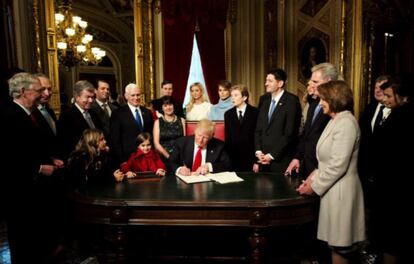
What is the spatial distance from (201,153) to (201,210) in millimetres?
992

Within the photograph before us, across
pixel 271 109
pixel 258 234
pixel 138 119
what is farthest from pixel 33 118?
pixel 271 109

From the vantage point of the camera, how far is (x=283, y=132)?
135 inches

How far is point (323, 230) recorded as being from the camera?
2289 millimetres

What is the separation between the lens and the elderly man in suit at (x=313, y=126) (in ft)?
9.00

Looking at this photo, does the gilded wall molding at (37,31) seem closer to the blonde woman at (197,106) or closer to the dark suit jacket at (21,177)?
the blonde woman at (197,106)

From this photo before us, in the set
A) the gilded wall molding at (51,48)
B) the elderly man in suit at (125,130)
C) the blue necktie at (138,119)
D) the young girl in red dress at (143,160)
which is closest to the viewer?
the young girl in red dress at (143,160)

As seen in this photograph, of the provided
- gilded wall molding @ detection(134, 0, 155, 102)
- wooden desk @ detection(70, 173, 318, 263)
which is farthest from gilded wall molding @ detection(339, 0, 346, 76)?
wooden desk @ detection(70, 173, 318, 263)

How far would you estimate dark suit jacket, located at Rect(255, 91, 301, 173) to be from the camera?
3.40 m

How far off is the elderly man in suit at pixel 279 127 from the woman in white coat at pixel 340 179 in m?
1.11

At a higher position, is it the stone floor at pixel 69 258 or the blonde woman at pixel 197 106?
the blonde woman at pixel 197 106

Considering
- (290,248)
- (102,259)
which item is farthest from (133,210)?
(290,248)

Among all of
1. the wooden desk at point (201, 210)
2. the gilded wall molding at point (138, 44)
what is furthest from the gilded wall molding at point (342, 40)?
the wooden desk at point (201, 210)

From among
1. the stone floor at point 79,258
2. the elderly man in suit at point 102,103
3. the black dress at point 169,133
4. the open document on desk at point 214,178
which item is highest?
the elderly man in suit at point 102,103

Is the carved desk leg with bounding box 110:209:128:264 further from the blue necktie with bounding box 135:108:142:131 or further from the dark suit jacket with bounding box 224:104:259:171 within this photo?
the dark suit jacket with bounding box 224:104:259:171
